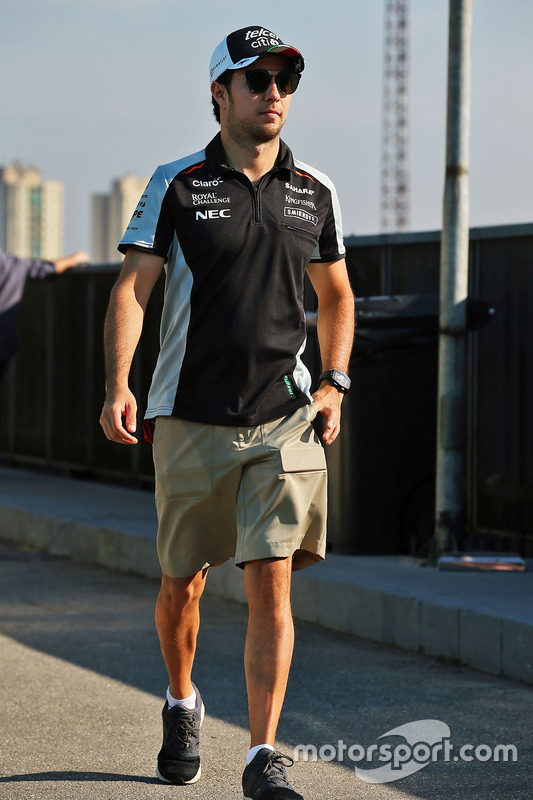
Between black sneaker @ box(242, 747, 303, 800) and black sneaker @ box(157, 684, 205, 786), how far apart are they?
30 centimetres

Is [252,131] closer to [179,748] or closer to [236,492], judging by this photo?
[236,492]

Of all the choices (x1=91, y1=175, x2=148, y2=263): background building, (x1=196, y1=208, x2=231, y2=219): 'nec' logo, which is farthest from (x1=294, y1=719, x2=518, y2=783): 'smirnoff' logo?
(x1=91, y1=175, x2=148, y2=263): background building

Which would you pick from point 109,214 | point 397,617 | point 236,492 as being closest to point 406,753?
point 236,492

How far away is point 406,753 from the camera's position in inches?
170

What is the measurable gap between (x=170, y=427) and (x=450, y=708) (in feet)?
5.55

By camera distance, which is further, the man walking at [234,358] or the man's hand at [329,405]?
the man's hand at [329,405]

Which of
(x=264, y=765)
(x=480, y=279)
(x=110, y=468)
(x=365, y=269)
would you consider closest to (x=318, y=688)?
(x=264, y=765)

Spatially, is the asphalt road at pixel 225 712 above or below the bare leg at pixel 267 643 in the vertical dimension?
below

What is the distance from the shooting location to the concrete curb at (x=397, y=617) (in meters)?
5.49

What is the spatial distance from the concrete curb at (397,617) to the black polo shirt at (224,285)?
2.01 m

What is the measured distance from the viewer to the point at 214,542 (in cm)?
395

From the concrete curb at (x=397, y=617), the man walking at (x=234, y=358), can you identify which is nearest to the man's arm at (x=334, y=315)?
the man walking at (x=234, y=358)

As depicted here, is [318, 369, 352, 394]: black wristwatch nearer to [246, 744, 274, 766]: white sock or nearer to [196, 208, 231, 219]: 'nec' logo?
Answer: [196, 208, 231, 219]: 'nec' logo

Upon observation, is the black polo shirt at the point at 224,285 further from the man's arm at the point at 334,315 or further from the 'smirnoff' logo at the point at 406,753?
the 'smirnoff' logo at the point at 406,753
